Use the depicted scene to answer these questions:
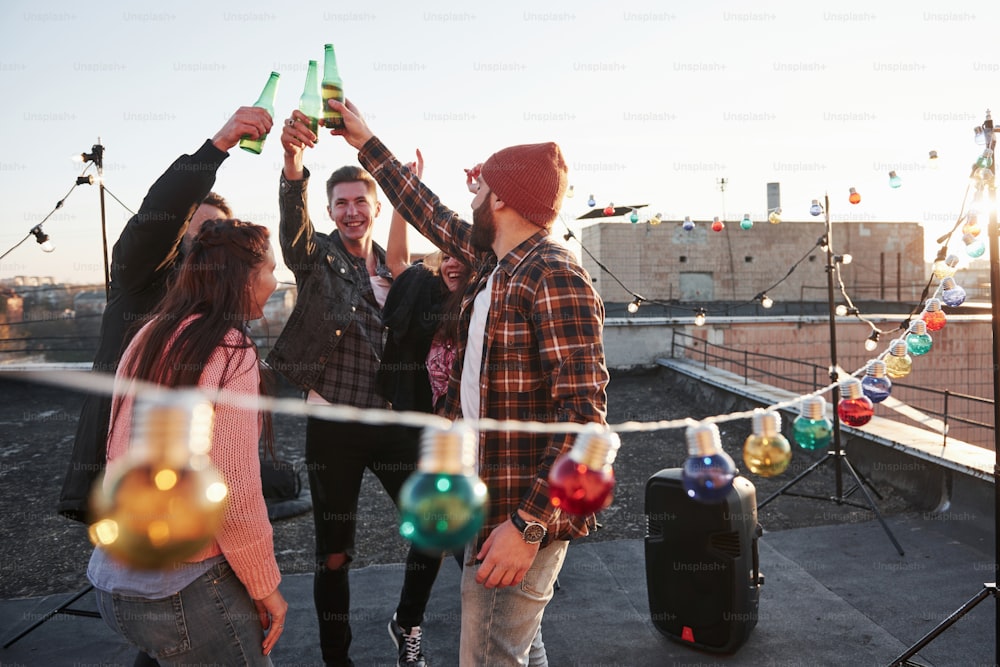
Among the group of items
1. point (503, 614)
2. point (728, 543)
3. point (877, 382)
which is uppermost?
point (877, 382)

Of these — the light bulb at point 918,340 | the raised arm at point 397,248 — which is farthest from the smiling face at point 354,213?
the light bulb at point 918,340

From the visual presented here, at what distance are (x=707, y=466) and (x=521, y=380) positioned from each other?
591 mm

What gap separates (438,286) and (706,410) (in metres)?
8.38

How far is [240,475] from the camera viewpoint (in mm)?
1656

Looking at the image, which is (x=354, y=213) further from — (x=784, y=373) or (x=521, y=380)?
(x=784, y=373)

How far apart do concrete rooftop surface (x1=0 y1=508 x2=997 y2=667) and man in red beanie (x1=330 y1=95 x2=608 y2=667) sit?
1.69 m

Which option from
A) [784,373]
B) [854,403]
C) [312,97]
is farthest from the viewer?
[784,373]

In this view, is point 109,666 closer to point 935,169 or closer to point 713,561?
point 713,561

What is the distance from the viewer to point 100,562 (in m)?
1.65

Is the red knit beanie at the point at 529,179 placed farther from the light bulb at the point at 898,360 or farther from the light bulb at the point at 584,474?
the light bulb at the point at 898,360

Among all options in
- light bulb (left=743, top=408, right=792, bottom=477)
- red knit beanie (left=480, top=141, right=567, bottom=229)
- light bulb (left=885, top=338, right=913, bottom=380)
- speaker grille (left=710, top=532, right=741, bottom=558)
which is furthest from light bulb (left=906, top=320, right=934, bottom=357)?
red knit beanie (left=480, top=141, right=567, bottom=229)

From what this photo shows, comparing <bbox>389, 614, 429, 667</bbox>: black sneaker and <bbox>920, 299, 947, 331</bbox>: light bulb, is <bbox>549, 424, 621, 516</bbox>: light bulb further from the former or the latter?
<bbox>920, 299, 947, 331</bbox>: light bulb

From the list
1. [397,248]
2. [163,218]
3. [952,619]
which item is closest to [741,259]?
[952,619]

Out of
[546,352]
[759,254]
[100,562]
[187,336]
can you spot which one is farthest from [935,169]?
[759,254]
